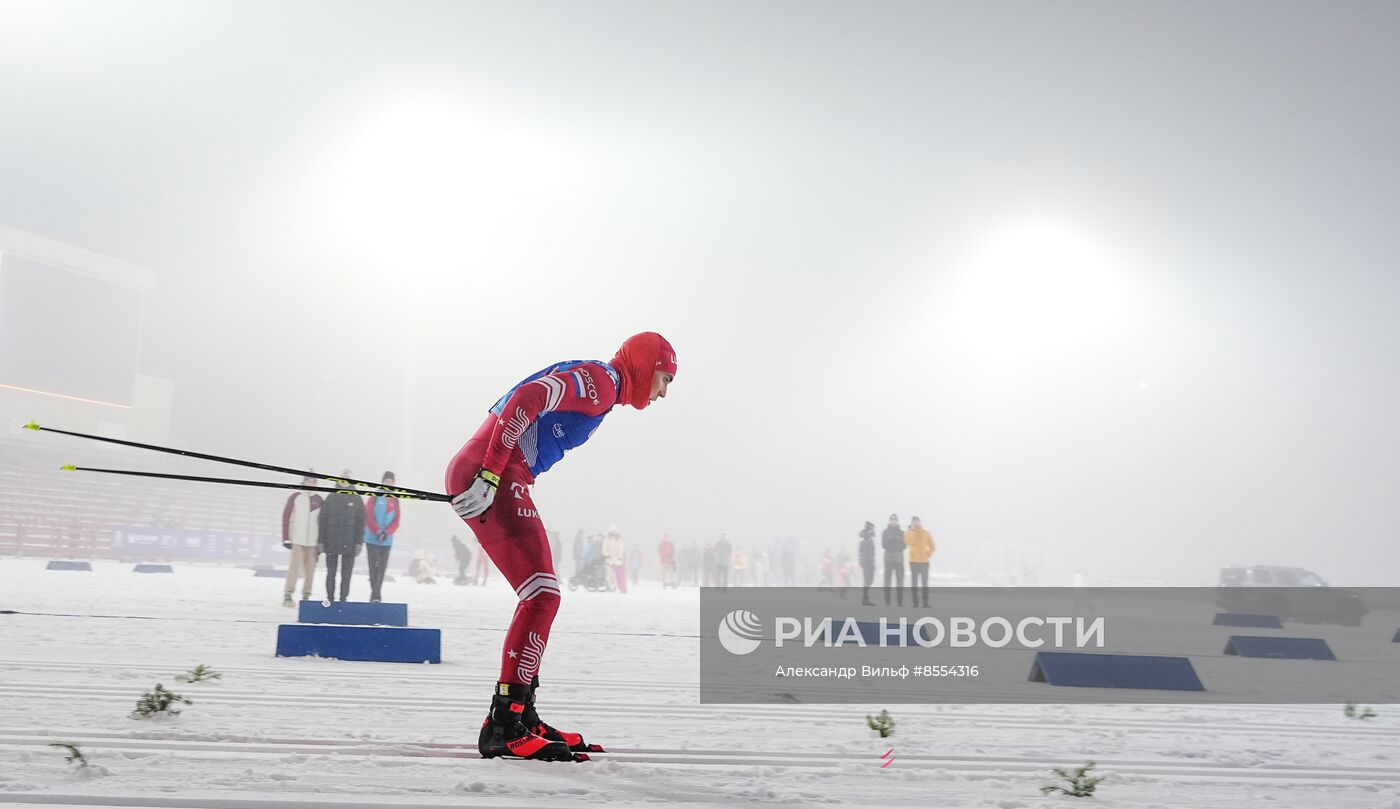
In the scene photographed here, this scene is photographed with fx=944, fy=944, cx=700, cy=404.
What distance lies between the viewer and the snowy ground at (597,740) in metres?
2.52

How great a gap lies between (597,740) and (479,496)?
3.60 ft

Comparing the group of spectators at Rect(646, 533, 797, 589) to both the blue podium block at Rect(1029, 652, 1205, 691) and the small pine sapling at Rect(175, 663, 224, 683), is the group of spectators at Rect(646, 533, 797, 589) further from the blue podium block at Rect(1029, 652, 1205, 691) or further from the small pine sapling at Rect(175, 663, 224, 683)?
the small pine sapling at Rect(175, 663, 224, 683)

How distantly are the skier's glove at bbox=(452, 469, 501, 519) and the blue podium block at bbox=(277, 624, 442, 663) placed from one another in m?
3.39

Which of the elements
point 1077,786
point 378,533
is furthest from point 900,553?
point 1077,786

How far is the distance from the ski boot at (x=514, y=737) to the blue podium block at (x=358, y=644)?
10.5 feet

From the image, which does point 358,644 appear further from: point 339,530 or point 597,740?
point 339,530

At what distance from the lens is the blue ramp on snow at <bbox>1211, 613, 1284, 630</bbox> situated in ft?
45.6

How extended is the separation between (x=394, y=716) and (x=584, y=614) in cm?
922

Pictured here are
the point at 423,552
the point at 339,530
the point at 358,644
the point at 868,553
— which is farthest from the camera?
the point at 423,552

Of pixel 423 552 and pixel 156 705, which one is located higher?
pixel 423 552

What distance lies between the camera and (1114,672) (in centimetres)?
585

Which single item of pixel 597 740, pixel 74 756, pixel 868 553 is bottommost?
pixel 597 740

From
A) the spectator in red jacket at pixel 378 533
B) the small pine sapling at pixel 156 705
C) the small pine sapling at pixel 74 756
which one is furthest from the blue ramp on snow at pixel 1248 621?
the small pine sapling at pixel 74 756

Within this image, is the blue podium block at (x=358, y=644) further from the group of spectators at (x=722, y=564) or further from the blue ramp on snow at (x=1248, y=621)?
the group of spectators at (x=722, y=564)
